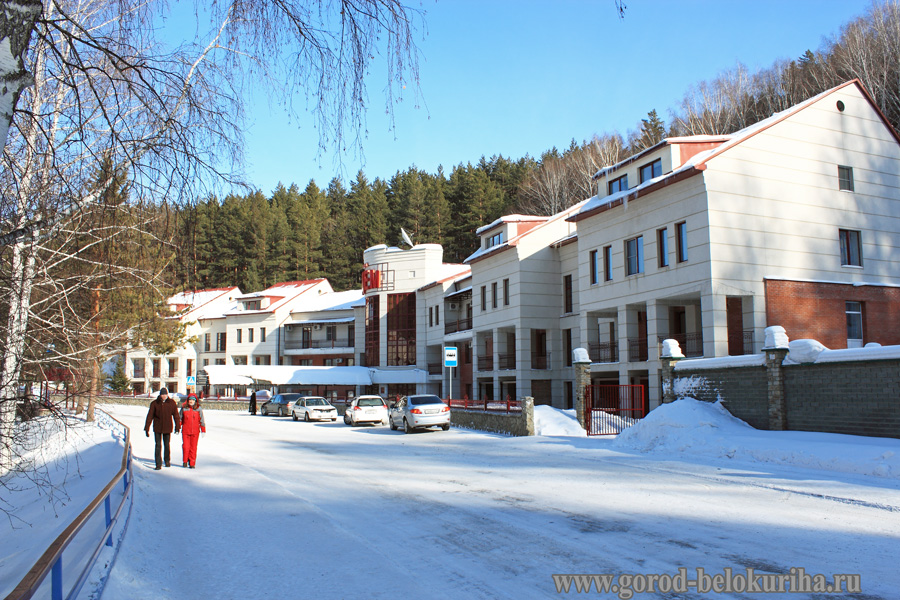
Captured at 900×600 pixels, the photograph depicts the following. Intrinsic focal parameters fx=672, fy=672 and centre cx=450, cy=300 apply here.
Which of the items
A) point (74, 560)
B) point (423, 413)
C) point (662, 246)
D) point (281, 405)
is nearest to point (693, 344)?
point (662, 246)

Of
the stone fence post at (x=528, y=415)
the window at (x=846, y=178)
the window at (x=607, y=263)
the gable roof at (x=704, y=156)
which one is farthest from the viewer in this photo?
the window at (x=607, y=263)

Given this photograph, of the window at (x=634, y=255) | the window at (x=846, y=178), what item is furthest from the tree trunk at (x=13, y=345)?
the window at (x=846, y=178)

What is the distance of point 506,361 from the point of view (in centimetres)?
4100

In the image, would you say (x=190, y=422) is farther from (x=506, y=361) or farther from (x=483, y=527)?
(x=506, y=361)

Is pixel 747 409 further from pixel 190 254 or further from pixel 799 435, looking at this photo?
pixel 190 254

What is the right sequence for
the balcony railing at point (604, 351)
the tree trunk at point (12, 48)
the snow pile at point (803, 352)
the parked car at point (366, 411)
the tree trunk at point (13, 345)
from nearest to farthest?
the tree trunk at point (12, 48)
the tree trunk at point (13, 345)
the snow pile at point (803, 352)
the balcony railing at point (604, 351)
the parked car at point (366, 411)

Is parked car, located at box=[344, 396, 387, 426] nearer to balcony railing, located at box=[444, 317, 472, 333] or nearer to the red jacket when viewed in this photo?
balcony railing, located at box=[444, 317, 472, 333]

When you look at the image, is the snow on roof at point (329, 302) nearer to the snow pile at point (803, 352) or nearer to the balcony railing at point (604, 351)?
the balcony railing at point (604, 351)

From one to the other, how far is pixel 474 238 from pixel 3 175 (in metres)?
67.7

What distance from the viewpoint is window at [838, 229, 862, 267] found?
28203 mm

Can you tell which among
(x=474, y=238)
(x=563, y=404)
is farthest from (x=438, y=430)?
(x=474, y=238)

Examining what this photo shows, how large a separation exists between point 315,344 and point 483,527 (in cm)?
6422

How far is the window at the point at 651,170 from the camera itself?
2922 cm

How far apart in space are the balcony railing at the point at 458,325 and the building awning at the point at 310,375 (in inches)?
193
